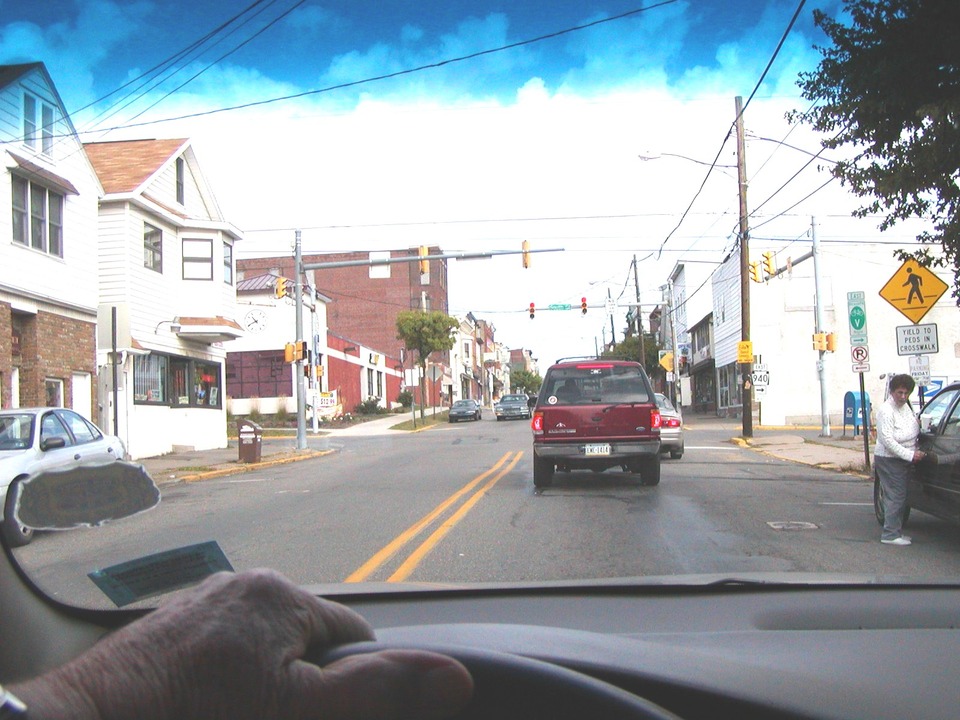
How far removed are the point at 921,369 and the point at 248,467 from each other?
13.9 m

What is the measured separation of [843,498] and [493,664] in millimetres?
11300

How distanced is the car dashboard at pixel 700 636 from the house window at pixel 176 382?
19132 millimetres

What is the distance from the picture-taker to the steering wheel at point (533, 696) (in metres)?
1.58

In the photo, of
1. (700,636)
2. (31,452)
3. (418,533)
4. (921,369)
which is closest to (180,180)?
(418,533)

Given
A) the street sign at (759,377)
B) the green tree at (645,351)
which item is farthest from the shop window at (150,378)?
the green tree at (645,351)

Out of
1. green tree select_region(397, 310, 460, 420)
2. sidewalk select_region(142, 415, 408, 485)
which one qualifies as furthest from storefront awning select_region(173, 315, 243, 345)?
green tree select_region(397, 310, 460, 420)

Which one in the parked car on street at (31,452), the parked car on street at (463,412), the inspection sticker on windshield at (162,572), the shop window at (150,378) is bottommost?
the parked car on street at (463,412)

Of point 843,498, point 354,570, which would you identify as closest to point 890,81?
point 843,498

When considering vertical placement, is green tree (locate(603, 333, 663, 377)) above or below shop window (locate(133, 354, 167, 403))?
above

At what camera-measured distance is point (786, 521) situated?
30.3 feet

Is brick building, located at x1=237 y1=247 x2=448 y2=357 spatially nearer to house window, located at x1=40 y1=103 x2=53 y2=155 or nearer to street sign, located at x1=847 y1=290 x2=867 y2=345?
street sign, located at x1=847 y1=290 x2=867 y2=345

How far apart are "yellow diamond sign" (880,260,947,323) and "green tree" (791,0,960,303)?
2.14 meters

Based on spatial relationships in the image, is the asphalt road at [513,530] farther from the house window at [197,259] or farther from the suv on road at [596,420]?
the house window at [197,259]

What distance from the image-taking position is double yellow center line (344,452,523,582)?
21.9ft
